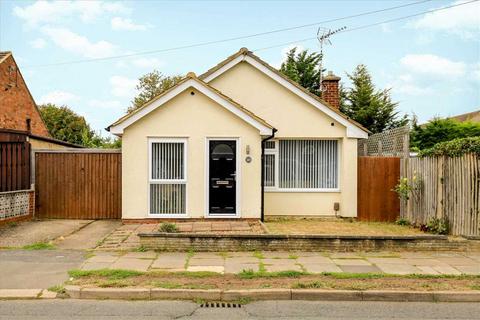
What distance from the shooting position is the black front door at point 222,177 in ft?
43.8

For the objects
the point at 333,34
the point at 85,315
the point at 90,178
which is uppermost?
the point at 333,34

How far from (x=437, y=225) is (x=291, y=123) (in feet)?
18.2

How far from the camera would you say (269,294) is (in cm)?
705

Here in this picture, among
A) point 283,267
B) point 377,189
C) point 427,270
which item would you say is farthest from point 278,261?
point 377,189

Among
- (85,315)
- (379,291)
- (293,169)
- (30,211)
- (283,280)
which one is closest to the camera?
(85,315)

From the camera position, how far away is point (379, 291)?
714 centimetres

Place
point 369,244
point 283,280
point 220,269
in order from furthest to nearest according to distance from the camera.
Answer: point 369,244 < point 220,269 < point 283,280

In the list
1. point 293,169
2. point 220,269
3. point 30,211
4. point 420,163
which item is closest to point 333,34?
point 293,169

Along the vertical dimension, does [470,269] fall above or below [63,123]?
below

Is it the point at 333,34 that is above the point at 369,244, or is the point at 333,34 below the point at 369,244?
above

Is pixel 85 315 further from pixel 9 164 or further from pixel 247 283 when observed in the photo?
pixel 9 164

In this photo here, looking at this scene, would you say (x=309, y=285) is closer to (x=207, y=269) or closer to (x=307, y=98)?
(x=207, y=269)

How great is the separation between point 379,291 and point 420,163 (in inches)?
262

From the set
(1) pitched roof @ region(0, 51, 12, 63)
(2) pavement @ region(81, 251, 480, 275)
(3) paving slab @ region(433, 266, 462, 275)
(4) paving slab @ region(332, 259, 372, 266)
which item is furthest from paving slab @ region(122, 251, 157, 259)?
(1) pitched roof @ region(0, 51, 12, 63)
